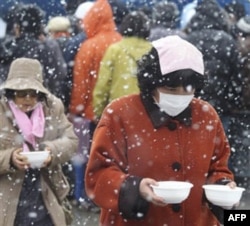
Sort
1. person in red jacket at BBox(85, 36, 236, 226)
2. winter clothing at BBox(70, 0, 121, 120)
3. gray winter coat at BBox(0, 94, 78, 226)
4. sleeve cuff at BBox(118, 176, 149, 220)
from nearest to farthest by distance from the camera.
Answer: sleeve cuff at BBox(118, 176, 149, 220) < person in red jacket at BBox(85, 36, 236, 226) < gray winter coat at BBox(0, 94, 78, 226) < winter clothing at BBox(70, 0, 121, 120)

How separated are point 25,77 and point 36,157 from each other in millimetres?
585

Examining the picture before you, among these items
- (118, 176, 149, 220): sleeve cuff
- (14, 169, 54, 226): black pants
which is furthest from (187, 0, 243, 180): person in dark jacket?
(118, 176, 149, 220): sleeve cuff

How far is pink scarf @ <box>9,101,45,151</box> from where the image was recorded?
5418 mm

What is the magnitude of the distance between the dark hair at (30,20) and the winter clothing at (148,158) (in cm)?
375

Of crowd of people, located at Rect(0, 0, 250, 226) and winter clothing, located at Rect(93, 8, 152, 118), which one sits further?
winter clothing, located at Rect(93, 8, 152, 118)

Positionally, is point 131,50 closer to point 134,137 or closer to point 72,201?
point 72,201

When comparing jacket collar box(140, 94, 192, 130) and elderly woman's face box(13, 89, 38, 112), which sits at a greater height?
jacket collar box(140, 94, 192, 130)

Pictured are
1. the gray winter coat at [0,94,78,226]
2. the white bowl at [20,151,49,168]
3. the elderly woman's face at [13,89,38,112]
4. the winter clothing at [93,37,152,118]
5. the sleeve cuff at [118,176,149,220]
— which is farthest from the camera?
the winter clothing at [93,37,152,118]

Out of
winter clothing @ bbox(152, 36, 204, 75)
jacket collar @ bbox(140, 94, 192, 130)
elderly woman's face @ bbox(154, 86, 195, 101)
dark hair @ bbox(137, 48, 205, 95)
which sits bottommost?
jacket collar @ bbox(140, 94, 192, 130)

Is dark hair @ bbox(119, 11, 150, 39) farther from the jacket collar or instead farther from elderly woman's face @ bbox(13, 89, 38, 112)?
the jacket collar

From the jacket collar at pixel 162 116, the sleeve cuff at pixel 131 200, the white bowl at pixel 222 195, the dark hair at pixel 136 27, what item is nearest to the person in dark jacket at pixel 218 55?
the dark hair at pixel 136 27

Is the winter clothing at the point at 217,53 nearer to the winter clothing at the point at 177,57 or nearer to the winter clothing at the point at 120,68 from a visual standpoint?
the winter clothing at the point at 120,68

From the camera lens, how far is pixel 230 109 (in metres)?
8.75

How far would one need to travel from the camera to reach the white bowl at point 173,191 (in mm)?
3789
